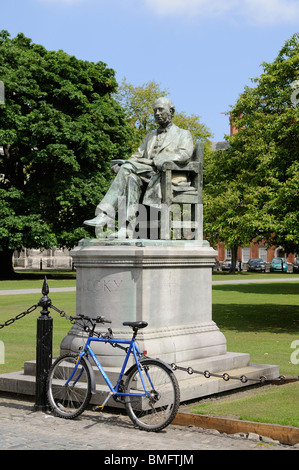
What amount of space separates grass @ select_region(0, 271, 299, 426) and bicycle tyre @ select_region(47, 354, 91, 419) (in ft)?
4.34

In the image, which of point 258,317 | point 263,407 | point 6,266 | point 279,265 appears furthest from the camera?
point 279,265

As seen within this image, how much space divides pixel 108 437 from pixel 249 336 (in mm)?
8773

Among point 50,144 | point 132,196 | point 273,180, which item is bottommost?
point 132,196

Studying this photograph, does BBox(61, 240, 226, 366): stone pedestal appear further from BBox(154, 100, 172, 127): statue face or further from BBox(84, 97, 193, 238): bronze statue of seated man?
BBox(154, 100, 172, 127): statue face

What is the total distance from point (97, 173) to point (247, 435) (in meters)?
31.5

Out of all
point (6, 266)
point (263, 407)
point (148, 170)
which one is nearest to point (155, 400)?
point (263, 407)

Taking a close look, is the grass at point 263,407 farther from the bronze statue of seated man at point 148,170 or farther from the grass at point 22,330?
the grass at point 22,330

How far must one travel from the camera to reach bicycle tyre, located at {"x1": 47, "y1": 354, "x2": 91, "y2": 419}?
7.21m

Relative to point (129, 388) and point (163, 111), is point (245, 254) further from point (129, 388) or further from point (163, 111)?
point (129, 388)

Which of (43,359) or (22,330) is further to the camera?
(22,330)

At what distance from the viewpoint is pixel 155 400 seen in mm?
6641

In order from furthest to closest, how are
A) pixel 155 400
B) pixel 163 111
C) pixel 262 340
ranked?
pixel 262 340, pixel 163 111, pixel 155 400

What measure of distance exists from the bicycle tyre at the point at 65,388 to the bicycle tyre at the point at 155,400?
572 mm

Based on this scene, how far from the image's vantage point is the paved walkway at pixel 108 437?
5.89 meters
